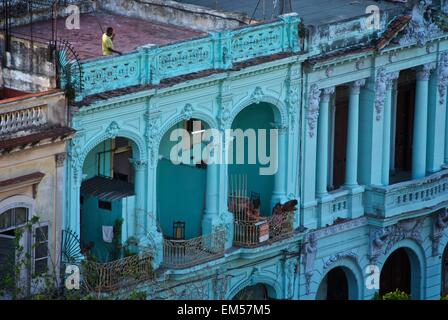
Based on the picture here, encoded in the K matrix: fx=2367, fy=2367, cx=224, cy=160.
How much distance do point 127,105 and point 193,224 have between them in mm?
5281

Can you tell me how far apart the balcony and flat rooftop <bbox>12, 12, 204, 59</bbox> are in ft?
22.8

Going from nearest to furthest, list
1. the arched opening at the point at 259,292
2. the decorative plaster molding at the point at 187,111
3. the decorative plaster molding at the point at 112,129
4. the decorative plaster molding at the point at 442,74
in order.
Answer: the decorative plaster molding at the point at 112,129 → the decorative plaster molding at the point at 187,111 → the arched opening at the point at 259,292 → the decorative plaster molding at the point at 442,74

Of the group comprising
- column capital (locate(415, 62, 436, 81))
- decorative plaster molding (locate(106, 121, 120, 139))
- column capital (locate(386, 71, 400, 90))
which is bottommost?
decorative plaster molding (locate(106, 121, 120, 139))

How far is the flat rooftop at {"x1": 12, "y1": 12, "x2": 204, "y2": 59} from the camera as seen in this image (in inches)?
2322

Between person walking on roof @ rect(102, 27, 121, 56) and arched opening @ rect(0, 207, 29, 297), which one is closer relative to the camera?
arched opening @ rect(0, 207, 29, 297)

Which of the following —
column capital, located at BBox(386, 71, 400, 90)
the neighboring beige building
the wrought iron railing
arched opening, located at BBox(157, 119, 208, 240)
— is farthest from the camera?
column capital, located at BBox(386, 71, 400, 90)

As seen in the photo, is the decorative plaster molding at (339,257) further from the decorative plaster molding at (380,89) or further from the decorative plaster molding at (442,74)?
the decorative plaster molding at (442,74)

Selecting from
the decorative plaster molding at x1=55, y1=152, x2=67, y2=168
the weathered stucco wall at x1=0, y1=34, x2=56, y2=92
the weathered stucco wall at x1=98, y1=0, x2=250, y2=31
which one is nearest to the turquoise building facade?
the decorative plaster molding at x1=55, y1=152, x2=67, y2=168

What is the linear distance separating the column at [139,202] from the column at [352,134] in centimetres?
795

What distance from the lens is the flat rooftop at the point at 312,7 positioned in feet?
208

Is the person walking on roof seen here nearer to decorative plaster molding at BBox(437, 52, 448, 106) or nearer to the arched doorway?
decorative plaster molding at BBox(437, 52, 448, 106)

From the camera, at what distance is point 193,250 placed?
58531 millimetres

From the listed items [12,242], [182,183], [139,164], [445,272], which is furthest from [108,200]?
[445,272]

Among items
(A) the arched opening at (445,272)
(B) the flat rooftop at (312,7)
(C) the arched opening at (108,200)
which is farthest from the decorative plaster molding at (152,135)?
(A) the arched opening at (445,272)
